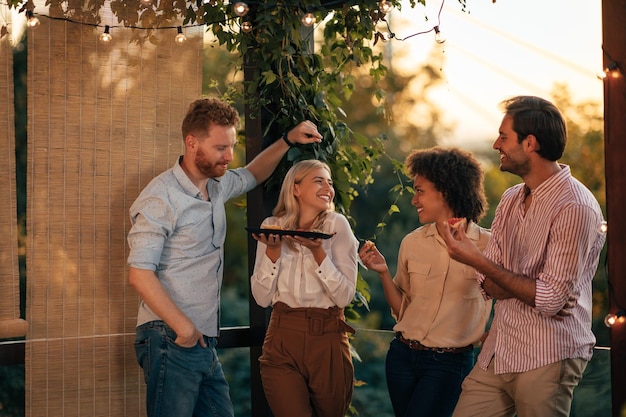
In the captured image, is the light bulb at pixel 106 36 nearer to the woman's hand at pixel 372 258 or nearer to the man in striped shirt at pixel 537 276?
the woman's hand at pixel 372 258

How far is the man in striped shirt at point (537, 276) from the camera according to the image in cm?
288

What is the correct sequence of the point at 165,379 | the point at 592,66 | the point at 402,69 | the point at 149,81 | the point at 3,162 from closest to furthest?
the point at 165,379, the point at 3,162, the point at 149,81, the point at 592,66, the point at 402,69

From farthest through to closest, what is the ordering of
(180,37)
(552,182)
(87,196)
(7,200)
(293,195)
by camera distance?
(180,37), (87,196), (7,200), (293,195), (552,182)

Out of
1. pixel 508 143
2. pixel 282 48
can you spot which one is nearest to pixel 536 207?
pixel 508 143

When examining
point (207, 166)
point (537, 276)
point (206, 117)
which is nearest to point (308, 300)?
point (207, 166)

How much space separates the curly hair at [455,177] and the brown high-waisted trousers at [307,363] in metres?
0.64

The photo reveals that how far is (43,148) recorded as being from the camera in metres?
3.82

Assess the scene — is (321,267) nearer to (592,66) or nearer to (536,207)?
(536,207)

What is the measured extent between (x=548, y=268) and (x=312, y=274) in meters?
1.01

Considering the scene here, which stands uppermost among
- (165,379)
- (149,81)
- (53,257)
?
(149,81)

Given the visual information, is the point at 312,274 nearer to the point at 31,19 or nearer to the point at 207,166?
the point at 207,166

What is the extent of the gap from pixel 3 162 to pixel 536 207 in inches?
86.6

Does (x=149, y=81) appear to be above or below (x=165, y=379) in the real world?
above

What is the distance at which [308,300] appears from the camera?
3525 millimetres
